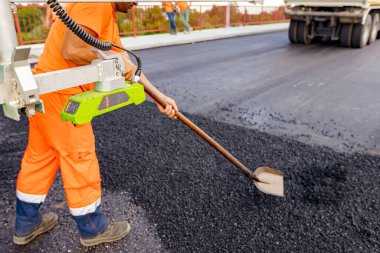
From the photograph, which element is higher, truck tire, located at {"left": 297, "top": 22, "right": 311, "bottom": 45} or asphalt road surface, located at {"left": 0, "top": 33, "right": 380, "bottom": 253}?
truck tire, located at {"left": 297, "top": 22, "right": 311, "bottom": 45}

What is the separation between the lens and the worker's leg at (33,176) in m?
2.22

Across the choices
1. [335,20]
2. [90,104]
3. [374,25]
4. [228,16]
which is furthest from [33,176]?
[228,16]

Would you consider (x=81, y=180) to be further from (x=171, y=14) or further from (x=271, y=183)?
(x=171, y=14)

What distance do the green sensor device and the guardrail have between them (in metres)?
9.57

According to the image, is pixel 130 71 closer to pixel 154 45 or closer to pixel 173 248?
pixel 173 248

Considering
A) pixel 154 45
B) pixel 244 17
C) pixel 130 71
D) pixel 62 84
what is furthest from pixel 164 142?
pixel 244 17

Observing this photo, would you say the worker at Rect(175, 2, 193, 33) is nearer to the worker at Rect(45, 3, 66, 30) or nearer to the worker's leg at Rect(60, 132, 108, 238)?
the worker at Rect(45, 3, 66, 30)

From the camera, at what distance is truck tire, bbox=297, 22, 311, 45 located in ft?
37.4

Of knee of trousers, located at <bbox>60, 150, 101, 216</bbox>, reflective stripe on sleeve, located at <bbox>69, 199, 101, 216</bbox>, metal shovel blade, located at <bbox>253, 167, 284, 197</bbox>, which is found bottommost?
metal shovel blade, located at <bbox>253, 167, 284, 197</bbox>

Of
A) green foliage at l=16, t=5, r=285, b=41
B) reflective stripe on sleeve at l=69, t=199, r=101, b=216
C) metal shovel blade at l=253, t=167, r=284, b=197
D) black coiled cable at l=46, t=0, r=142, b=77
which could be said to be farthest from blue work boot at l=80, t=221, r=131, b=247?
green foliage at l=16, t=5, r=285, b=41

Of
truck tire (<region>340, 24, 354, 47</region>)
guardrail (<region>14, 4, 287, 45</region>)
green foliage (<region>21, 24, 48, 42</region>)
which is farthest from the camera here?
guardrail (<region>14, 4, 287, 45</region>)

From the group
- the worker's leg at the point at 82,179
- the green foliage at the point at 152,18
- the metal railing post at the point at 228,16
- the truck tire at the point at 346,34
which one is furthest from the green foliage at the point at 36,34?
the worker's leg at the point at 82,179

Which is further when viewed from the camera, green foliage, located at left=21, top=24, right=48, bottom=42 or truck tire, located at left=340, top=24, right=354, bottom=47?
green foliage, located at left=21, top=24, right=48, bottom=42

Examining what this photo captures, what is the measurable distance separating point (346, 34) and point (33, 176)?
10.9 metres
